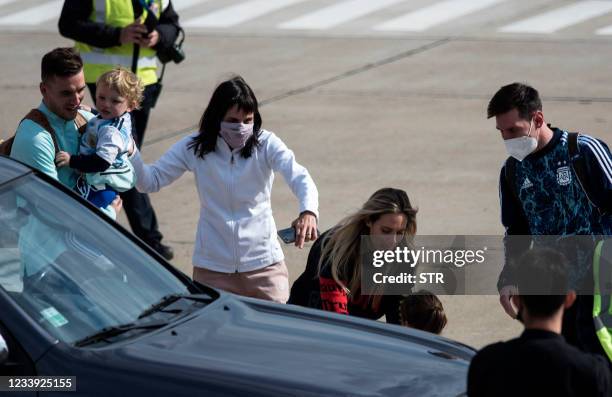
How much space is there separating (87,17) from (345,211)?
8.13 ft

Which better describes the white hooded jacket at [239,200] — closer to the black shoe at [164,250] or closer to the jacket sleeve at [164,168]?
the jacket sleeve at [164,168]

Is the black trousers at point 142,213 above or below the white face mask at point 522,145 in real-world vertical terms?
below

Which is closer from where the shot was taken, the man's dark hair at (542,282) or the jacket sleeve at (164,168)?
the man's dark hair at (542,282)

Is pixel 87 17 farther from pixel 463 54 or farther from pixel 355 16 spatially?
pixel 355 16

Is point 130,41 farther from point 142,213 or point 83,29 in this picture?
point 142,213

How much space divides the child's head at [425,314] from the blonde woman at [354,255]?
0.24 meters

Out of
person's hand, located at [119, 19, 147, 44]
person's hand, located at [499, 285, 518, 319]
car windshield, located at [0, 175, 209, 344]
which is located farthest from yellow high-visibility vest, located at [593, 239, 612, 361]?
person's hand, located at [119, 19, 147, 44]

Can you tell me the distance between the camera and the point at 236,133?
6.39 meters

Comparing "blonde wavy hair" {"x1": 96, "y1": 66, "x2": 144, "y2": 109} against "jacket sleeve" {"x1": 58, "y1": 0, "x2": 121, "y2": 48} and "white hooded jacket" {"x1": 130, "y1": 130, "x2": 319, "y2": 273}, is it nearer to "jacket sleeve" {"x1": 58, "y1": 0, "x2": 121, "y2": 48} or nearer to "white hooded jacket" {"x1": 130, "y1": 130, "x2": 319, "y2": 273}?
"white hooded jacket" {"x1": 130, "y1": 130, "x2": 319, "y2": 273}

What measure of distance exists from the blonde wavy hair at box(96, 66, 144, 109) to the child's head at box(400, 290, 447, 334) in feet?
6.09

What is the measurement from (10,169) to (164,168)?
5.69ft

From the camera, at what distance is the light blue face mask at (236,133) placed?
6379 millimetres

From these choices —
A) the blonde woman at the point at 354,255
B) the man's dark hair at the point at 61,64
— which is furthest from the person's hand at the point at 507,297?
the man's dark hair at the point at 61,64

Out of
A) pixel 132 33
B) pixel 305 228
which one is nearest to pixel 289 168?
pixel 305 228
